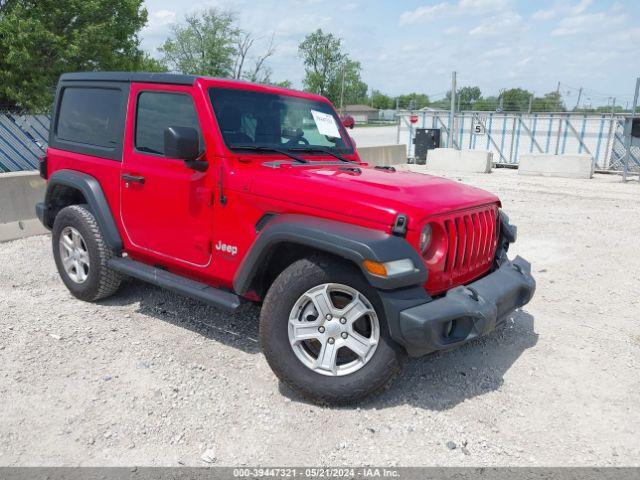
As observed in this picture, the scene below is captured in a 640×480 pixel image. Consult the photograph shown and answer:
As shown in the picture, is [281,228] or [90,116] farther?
[90,116]

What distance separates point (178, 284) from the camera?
3908 millimetres

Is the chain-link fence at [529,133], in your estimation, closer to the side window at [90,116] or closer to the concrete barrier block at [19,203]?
the concrete barrier block at [19,203]

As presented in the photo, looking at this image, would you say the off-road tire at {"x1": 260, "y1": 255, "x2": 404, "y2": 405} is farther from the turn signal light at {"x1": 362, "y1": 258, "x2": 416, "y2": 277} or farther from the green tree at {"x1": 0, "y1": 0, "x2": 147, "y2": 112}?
the green tree at {"x1": 0, "y1": 0, "x2": 147, "y2": 112}

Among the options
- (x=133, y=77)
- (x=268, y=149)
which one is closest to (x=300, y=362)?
(x=268, y=149)

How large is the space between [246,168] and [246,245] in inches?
20.4

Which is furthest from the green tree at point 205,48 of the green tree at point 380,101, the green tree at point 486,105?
the green tree at point 380,101

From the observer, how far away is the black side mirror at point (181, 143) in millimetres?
3486

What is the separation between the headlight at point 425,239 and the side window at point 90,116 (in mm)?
2682

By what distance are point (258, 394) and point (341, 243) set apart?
1179mm

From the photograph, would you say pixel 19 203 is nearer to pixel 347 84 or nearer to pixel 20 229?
pixel 20 229

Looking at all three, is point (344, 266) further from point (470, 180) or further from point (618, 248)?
point (470, 180)

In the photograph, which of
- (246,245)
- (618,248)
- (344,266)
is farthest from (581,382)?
(618,248)

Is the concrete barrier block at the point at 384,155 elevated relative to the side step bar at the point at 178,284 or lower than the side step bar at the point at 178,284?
lower

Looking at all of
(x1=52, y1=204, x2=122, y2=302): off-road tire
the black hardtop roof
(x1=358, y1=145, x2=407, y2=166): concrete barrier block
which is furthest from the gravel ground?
(x1=358, y1=145, x2=407, y2=166): concrete barrier block
